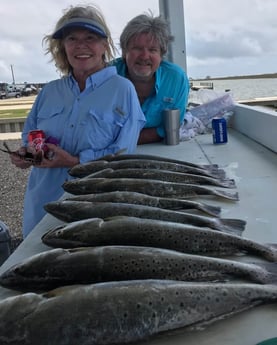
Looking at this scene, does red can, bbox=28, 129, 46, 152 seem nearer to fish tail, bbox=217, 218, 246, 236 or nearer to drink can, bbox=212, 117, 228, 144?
fish tail, bbox=217, 218, 246, 236

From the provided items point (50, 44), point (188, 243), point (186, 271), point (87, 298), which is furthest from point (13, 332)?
point (50, 44)

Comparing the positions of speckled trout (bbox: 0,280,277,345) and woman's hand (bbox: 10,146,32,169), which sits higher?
woman's hand (bbox: 10,146,32,169)

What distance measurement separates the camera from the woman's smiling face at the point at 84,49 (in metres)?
3.02

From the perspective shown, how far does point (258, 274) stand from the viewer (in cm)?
142

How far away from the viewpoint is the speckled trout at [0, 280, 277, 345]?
1104 millimetres

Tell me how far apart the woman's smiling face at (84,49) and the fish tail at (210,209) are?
1.45m

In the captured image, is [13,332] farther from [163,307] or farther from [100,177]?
[100,177]

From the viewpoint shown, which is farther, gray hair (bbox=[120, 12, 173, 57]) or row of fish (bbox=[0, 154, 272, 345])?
gray hair (bbox=[120, 12, 173, 57])

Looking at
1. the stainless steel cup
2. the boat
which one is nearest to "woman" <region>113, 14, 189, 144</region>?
the stainless steel cup

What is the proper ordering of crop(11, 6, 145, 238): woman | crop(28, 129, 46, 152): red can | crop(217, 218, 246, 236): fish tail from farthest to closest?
crop(11, 6, 145, 238): woman
crop(28, 129, 46, 152): red can
crop(217, 218, 246, 236): fish tail

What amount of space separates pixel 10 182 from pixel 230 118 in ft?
20.5

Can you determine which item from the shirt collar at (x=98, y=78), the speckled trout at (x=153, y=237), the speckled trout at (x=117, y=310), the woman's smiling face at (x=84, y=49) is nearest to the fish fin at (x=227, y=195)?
the speckled trout at (x=153, y=237)

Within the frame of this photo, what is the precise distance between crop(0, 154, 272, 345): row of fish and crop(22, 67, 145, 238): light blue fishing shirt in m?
0.98

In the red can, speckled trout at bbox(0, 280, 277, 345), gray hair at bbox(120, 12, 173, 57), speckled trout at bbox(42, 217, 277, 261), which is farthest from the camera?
gray hair at bbox(120, 12, 173, 57)
